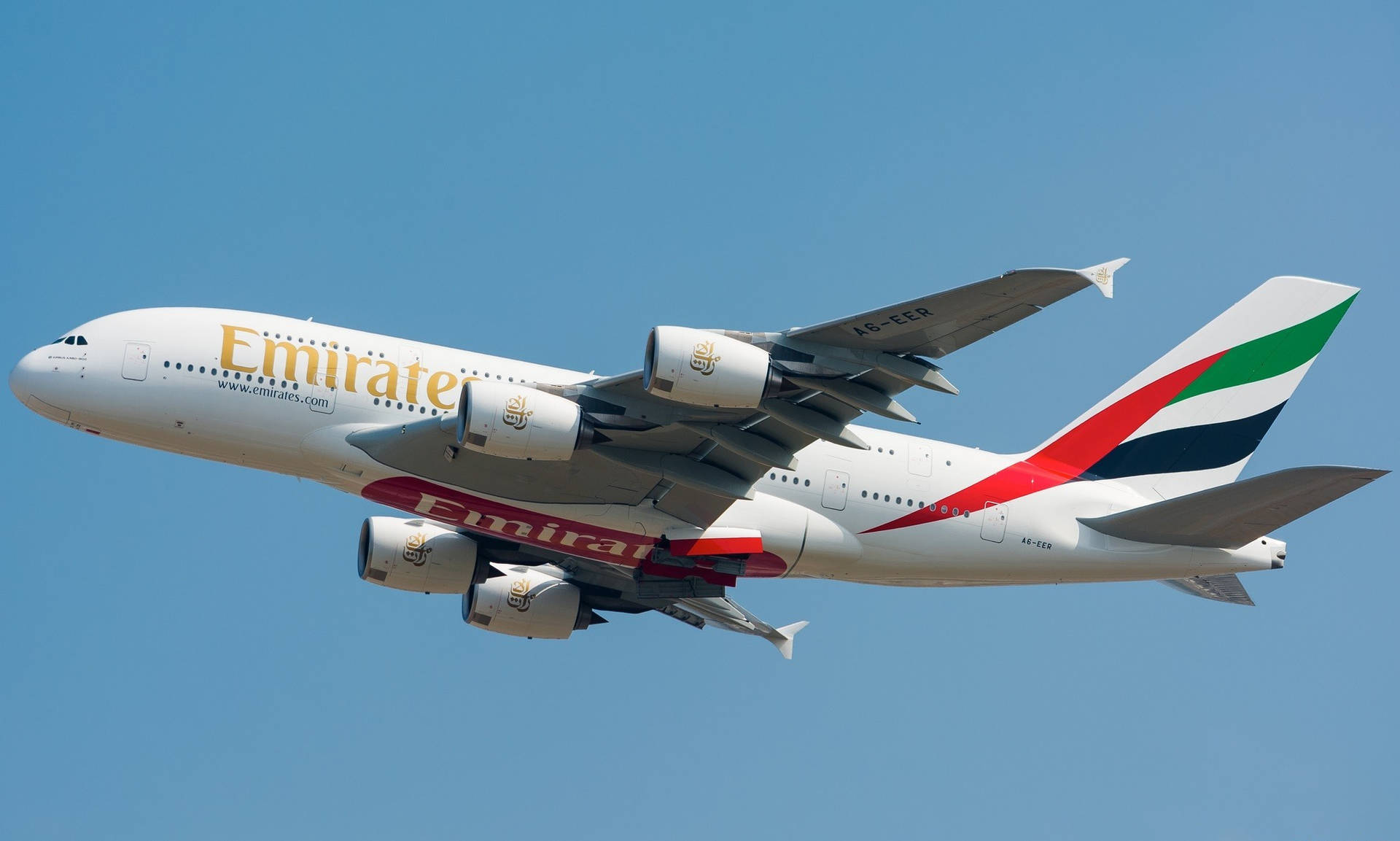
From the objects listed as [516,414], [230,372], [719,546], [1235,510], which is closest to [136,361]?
[230,372]

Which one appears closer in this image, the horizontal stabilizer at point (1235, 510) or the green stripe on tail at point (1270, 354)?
the horizontal stabilizer at point (1235, 510)

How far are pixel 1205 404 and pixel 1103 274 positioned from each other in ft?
42.5

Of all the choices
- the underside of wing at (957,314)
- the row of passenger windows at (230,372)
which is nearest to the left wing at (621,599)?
the row of passenger windows at (230,372)

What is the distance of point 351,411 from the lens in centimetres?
2753

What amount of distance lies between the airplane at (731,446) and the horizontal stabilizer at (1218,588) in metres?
0.07

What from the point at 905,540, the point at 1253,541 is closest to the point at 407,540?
the point at 905,540

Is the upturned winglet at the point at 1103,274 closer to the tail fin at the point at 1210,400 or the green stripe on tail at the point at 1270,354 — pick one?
the tail fin at the point at 1210,400

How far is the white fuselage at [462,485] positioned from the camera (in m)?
27.3

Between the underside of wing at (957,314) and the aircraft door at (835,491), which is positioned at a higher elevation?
the underside of wing at (957,314)

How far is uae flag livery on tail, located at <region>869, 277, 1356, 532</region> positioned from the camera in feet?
106

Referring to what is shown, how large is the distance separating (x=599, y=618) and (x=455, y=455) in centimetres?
1021

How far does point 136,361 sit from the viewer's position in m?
27.4

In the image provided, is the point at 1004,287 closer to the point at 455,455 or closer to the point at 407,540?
the point at 455,455

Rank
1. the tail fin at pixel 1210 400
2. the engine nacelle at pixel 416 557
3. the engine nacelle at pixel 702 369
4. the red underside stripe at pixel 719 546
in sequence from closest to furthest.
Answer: the engine nacelle at pixel 702 369, the red underside stripe at pixel 719 546, the tail fin at pixel 1210 400, the engine nacelle at pixel 416 557
